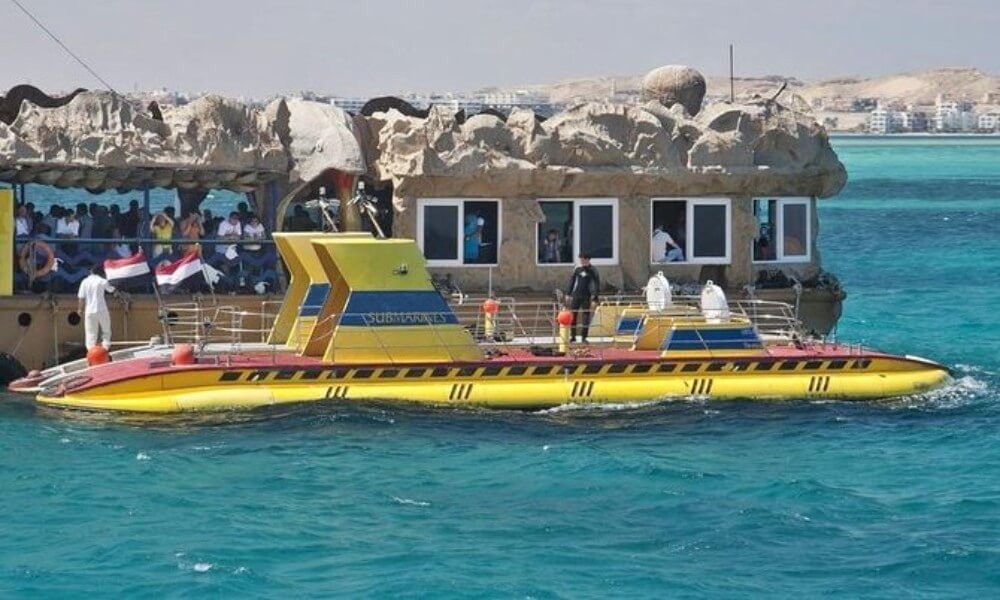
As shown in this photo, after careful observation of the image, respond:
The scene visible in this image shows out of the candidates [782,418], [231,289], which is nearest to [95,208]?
[231,289]

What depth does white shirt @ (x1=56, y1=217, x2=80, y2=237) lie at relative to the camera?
3775 cm

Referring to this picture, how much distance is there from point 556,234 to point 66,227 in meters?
9.40

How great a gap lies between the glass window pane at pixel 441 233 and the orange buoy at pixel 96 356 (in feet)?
22.8

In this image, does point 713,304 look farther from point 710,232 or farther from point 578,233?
point 578,233

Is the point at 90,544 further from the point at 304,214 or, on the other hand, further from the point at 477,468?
the point at 304,214

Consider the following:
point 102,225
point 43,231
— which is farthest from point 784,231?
point 43,231

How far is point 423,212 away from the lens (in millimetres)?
39094

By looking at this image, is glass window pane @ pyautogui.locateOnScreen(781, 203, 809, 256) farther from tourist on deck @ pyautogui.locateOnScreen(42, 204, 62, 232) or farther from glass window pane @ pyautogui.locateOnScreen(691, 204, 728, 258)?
tourist on deck @ pyautogui.locateOnScreen(42, 204, 62, 232)

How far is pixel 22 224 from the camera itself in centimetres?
3731

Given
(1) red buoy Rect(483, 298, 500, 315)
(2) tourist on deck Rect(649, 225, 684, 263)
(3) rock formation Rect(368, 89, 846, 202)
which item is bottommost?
(1) red buoy Rect(483, 298, 500, 315)

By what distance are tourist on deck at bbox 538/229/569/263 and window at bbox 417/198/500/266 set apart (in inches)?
36.3

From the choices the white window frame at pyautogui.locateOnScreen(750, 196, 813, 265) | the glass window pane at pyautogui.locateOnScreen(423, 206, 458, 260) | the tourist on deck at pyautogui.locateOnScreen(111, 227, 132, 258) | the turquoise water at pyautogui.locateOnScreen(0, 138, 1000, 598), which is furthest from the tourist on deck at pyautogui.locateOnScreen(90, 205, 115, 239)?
→ the white window frame at pyautogui.locateOnScreen(750, 196, 813, 265)

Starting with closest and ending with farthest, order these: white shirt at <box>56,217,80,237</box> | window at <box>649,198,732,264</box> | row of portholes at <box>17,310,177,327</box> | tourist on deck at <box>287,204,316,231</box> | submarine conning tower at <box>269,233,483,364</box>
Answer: submarine conning tower at <box>269,233,483,364</box> → row of portholes at <box>17,310,177,327</box> → white shirt at <box>56,217,80,237</box> → tourist on deck at <box>287,204,316,231</box> → window at <box>649,198,732,264</box>

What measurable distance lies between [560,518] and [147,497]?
5.91 metres
